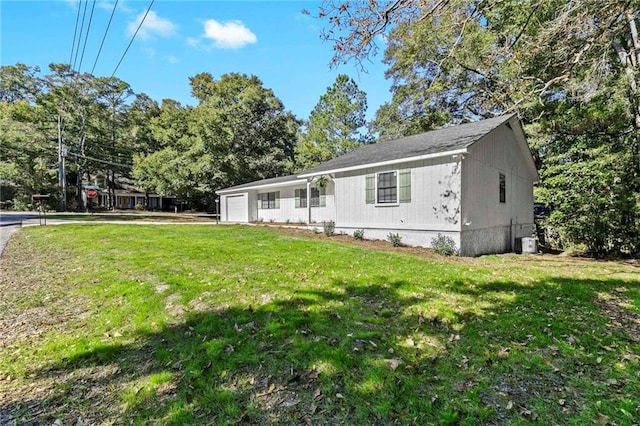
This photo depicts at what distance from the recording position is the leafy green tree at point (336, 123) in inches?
1148

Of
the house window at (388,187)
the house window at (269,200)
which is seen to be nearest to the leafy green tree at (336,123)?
the house window at (269,200)

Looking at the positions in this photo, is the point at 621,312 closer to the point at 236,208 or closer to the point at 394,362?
the point at 394,362

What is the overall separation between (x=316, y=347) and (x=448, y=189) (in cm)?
799

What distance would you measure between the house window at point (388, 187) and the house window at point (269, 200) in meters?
8.40

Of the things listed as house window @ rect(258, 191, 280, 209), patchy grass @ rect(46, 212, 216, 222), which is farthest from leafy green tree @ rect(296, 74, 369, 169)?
patchy grass @ rect(46, 212, 216, 222)

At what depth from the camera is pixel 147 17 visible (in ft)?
23.7

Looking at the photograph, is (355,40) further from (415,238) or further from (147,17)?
(415,238)

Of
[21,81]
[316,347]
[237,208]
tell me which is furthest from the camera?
[21,81]

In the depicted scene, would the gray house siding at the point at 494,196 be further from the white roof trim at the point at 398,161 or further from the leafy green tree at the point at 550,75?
the leafy green tree at the point at 550,75

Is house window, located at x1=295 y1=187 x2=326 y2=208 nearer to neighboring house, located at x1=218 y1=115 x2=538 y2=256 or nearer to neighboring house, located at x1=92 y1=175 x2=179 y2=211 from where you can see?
neighboring house, located at x1=218 y1=115 x2=538 y2=256

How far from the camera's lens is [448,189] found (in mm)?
10039

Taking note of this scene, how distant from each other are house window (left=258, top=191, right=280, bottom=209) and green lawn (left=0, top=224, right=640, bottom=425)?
13.1 m

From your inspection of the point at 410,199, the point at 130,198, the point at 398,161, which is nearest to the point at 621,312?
the point at 410,199

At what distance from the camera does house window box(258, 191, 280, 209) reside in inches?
771
